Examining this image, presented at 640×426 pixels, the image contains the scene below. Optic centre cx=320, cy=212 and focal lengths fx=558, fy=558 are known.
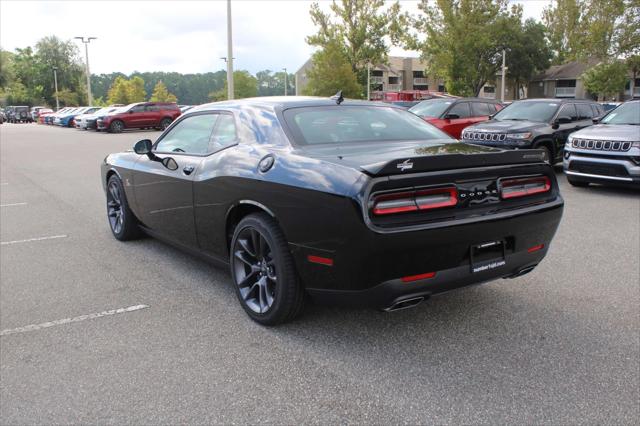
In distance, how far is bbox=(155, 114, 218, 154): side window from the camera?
4523 mm

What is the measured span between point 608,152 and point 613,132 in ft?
1.38

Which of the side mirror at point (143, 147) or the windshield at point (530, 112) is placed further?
the windshield at point (530, 112)

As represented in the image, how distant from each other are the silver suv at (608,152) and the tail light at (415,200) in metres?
6.93

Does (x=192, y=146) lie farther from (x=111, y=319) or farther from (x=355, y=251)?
(x=355, y=251)

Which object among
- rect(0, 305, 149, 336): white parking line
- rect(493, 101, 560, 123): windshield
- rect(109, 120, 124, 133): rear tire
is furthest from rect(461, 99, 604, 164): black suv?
rect(109, 120, 124, 133): rear tire

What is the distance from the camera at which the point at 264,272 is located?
147 inches

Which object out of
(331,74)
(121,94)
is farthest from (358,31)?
(121,94)

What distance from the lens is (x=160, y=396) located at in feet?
9.50

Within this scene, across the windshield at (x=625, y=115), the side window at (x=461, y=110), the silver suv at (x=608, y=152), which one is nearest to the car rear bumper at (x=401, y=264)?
the silver suv at (x=608, y=152)

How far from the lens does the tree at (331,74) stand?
55.8 meters

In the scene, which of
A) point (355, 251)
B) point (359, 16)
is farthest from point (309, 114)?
point (359, 16)

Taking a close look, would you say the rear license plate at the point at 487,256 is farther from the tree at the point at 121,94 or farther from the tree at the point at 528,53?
the tree at the point at 121,94

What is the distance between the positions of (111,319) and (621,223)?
6.12 meters

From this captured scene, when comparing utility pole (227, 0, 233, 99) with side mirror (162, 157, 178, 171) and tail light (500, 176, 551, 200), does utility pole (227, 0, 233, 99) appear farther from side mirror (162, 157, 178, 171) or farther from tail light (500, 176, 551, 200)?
tail light (500, 176, 551, 200)
